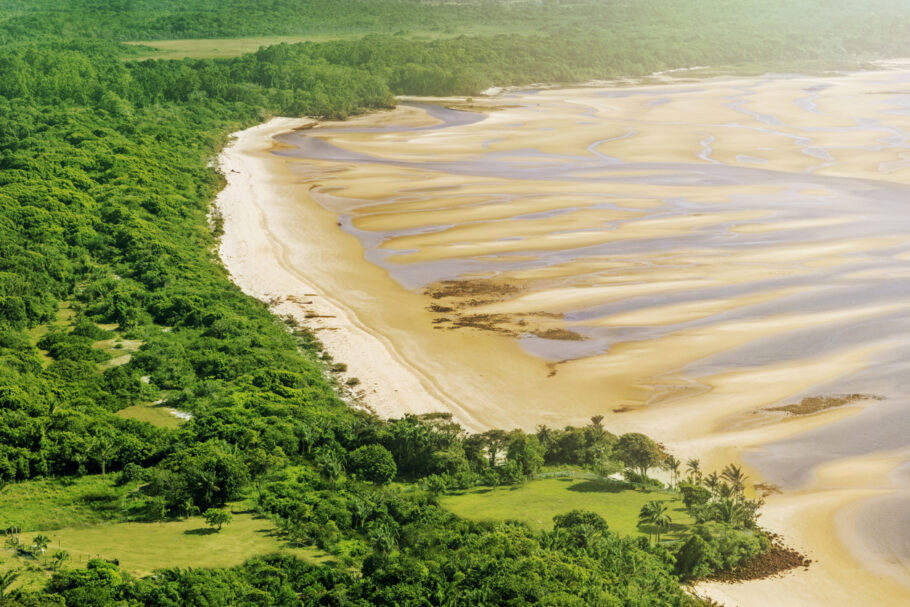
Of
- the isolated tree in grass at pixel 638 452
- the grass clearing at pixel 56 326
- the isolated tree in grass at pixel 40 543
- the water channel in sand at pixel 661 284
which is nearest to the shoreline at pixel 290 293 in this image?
the water channel in sand at pixel 661 284

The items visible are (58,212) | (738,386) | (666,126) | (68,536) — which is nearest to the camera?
(68,536)

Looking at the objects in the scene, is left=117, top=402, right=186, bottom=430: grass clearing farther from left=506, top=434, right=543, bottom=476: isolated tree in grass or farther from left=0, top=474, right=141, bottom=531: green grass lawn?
left=506, top=434, right=543, bottom=476: isolated tree in grass

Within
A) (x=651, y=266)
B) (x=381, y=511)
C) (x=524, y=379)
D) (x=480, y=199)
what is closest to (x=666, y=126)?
(x=480, y=199)

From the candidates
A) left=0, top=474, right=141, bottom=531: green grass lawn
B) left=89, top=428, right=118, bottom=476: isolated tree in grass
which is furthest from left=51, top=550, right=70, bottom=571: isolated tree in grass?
left=89, top=428, right=118, bottom=476: isolated tree in grass

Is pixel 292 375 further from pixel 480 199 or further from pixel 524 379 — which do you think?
pixel 480 199

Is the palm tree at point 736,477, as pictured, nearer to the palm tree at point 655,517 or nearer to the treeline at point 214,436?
the palm tree at point 655,517

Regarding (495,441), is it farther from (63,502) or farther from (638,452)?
(63,502)
